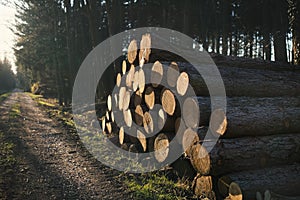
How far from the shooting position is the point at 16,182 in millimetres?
5219

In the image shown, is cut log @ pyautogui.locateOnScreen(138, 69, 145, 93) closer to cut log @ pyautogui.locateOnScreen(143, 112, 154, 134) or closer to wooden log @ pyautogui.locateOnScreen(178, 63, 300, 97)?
cut log @ pyautogui.locateOnScreen(143, 112, 154, 134)

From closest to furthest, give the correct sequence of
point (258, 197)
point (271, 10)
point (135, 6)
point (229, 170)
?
point (258, 197) < point (229, 170) < point (271, 10) < point (135, 6)

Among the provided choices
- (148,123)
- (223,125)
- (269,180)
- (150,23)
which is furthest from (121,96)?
(150,23)

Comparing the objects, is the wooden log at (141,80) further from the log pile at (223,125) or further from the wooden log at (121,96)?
the wooden log at (121,96)

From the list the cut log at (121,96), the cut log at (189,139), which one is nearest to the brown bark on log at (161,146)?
the cut log at (189,139)

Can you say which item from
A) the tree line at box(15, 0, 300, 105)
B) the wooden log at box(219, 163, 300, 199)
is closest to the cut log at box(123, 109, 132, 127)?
the wooden log at box(219, 163, 300, 199)

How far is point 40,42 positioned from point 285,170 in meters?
21.1

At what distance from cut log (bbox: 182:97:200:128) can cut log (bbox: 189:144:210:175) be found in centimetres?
55

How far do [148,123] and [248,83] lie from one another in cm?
226

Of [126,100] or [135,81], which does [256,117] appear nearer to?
[135,81]

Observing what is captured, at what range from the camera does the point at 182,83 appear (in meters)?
5.12

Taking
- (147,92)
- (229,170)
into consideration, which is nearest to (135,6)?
(147,92)

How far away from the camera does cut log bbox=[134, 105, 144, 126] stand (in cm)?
645

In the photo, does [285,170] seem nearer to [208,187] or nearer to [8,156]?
[208,187]
